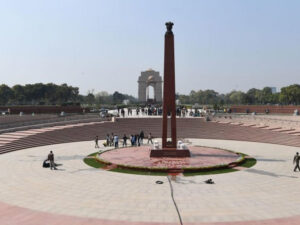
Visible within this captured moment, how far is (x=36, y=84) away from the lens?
85.1 metres

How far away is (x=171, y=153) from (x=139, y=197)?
31.6 ft

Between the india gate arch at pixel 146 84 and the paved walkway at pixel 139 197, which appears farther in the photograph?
the india gate arch at pixel 146 84

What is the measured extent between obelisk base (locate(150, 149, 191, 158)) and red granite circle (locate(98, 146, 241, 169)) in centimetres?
49

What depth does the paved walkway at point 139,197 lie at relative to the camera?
33.2ft

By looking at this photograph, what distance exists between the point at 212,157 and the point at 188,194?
352 inches

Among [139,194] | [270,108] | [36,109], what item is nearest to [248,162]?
[139,194]

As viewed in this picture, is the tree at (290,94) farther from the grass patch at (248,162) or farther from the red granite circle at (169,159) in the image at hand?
the grass patch at (248,162)

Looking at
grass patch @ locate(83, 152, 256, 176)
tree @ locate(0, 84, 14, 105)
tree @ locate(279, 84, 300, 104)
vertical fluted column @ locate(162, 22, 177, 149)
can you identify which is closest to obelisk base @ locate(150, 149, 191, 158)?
vertical fluted column @ locate(162, 22, 177, 149)

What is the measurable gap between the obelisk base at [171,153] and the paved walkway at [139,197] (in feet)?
17.2

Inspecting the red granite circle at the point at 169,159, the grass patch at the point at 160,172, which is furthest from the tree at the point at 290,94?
the grass patch at the point at 160,172

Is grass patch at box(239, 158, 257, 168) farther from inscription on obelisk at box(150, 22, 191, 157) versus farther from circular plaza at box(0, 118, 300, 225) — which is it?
inscription on obelisk at box(150, 22, 191, 157)

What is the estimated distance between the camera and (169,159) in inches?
818

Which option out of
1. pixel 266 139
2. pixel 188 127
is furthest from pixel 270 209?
pixel 188 127

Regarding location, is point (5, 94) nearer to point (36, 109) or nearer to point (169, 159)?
point (36, 109)
